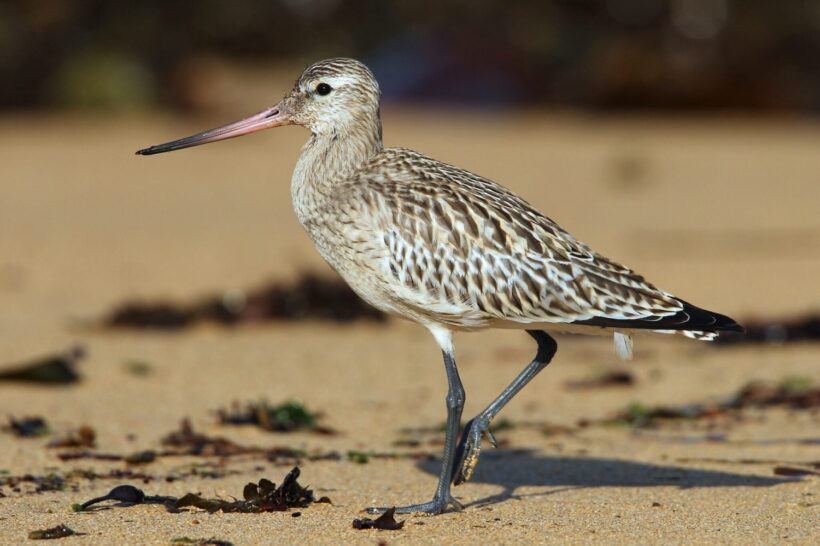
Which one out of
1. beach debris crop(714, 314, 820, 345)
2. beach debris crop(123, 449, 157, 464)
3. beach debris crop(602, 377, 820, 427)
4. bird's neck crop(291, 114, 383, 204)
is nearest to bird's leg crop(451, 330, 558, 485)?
bird's neck crop(291, 114, 383, 204)

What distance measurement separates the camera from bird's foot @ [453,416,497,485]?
22.9 feet

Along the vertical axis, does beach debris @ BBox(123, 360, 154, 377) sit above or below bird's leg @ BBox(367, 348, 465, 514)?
above

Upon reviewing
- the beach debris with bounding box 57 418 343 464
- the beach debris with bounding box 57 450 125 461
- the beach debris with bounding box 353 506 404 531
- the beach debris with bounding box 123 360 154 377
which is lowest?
the beach debris with bounding box 353 506 404 531

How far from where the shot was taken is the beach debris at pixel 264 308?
12.0 metres

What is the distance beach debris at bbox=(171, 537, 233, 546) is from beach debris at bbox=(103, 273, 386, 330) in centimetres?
613

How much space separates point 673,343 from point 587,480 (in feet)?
14.9

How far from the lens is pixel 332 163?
7285mm

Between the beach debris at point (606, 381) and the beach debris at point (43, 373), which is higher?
the beach debris at point (606, 381)

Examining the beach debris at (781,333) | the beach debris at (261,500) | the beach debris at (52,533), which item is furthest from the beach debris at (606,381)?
the beach debris at (52,533)

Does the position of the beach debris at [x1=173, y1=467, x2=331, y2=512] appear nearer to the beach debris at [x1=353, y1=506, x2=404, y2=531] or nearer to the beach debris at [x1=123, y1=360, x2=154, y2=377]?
the beach debris at [x1=353, y1=506, x2=404, y2=531]

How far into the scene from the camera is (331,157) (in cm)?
731

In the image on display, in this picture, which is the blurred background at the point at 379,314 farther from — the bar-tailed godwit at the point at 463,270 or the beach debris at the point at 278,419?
the bar-tailed godwit at the point at 463,270

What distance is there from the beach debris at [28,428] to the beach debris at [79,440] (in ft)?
0.56

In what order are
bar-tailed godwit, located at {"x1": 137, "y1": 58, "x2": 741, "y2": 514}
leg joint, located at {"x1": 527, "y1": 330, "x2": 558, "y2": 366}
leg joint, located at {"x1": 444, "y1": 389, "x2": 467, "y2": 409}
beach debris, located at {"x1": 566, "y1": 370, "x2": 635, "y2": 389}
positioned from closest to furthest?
bar-tailed godwit, located at {"x1": 137, "y1": 58, "x2": 741, "y2": 514} < leg joint, located at {"x1": 444, "y1": 389, "x2": 467, "y2": 409} < leg joint, located at {"x1": 527, "y1": 330, "x2": 558, "y2": 366} < beach debris, located at {"x1": 566, "y1": 370, "x2": 635, "y2": 389}
